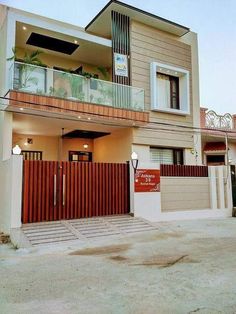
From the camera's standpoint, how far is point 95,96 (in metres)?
11.8

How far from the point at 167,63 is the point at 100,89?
4.62 m

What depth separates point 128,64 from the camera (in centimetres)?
1349

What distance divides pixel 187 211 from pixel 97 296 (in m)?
9.06

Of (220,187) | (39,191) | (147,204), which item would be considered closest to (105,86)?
(147,204)

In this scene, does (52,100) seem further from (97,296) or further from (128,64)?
(97,296)

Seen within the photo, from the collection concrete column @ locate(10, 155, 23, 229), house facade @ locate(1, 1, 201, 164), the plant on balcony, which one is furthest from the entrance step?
the plant on balcony

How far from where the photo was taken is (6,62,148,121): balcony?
10359 millimetres

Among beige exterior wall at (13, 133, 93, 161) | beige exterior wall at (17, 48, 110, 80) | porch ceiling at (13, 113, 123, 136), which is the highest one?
beige exterior wall at (17, 48, 110, 80)

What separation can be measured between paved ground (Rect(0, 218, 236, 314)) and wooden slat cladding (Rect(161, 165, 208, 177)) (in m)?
4.28

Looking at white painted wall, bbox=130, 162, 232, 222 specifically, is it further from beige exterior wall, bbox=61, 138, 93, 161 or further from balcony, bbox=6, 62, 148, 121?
beige exterior wall, bbox=61, 138, 93, 161

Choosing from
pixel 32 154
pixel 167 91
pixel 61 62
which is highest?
pixel 61 62

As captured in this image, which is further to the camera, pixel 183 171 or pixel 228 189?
pixel 228 189

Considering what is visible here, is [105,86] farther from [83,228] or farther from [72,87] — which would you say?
[83,228]

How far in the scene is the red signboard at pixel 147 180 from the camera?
1098 centimetres
